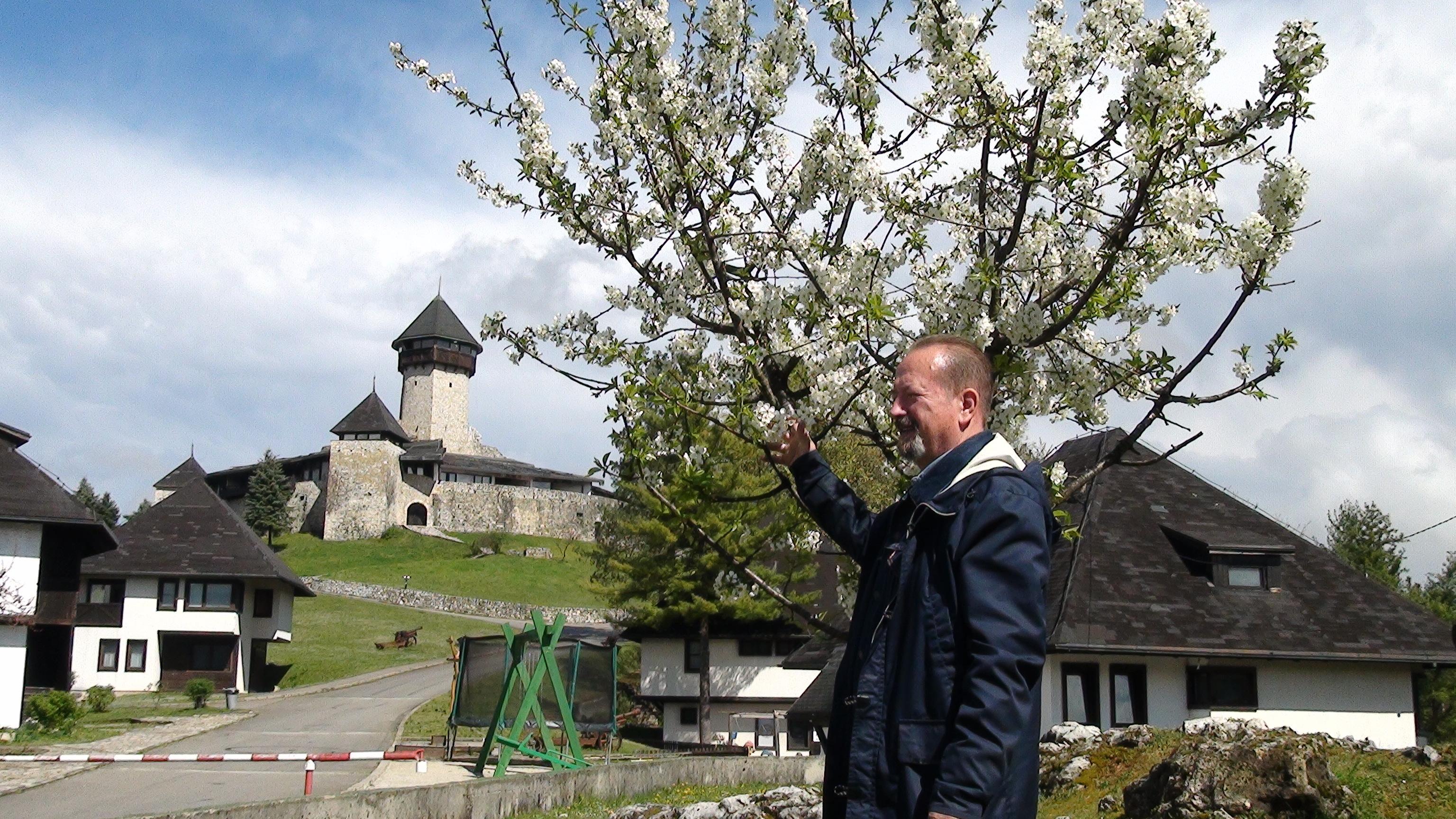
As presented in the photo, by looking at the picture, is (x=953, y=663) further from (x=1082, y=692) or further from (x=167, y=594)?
(x=167, y=594)

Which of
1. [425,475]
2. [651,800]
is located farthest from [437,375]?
[651,800]

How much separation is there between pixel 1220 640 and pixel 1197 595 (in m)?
1.41

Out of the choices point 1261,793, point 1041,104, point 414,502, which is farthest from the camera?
point 414,502

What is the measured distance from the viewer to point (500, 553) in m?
91.9

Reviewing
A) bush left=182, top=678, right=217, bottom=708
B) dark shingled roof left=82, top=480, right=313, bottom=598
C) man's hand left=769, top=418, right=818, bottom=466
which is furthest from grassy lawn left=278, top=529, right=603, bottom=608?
man's hand left=769, top=418, right=818, bottom=466

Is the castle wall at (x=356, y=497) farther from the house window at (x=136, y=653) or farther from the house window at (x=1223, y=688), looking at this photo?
the house window at (x=1223, y=688)

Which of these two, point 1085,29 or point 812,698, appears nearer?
point 1085,29

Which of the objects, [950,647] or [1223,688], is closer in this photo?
[950,647]

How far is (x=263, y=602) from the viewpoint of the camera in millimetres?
51125

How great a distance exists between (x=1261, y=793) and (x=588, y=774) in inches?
293

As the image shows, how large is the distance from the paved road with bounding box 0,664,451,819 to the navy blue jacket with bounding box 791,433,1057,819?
439 inches

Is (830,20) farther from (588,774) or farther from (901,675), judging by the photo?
(588,774)

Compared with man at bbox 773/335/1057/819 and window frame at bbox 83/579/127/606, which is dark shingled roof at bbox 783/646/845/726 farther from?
window frame at bbox 83/579/127/606

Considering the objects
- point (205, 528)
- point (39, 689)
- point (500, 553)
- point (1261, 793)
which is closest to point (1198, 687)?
point (1261, 793)
